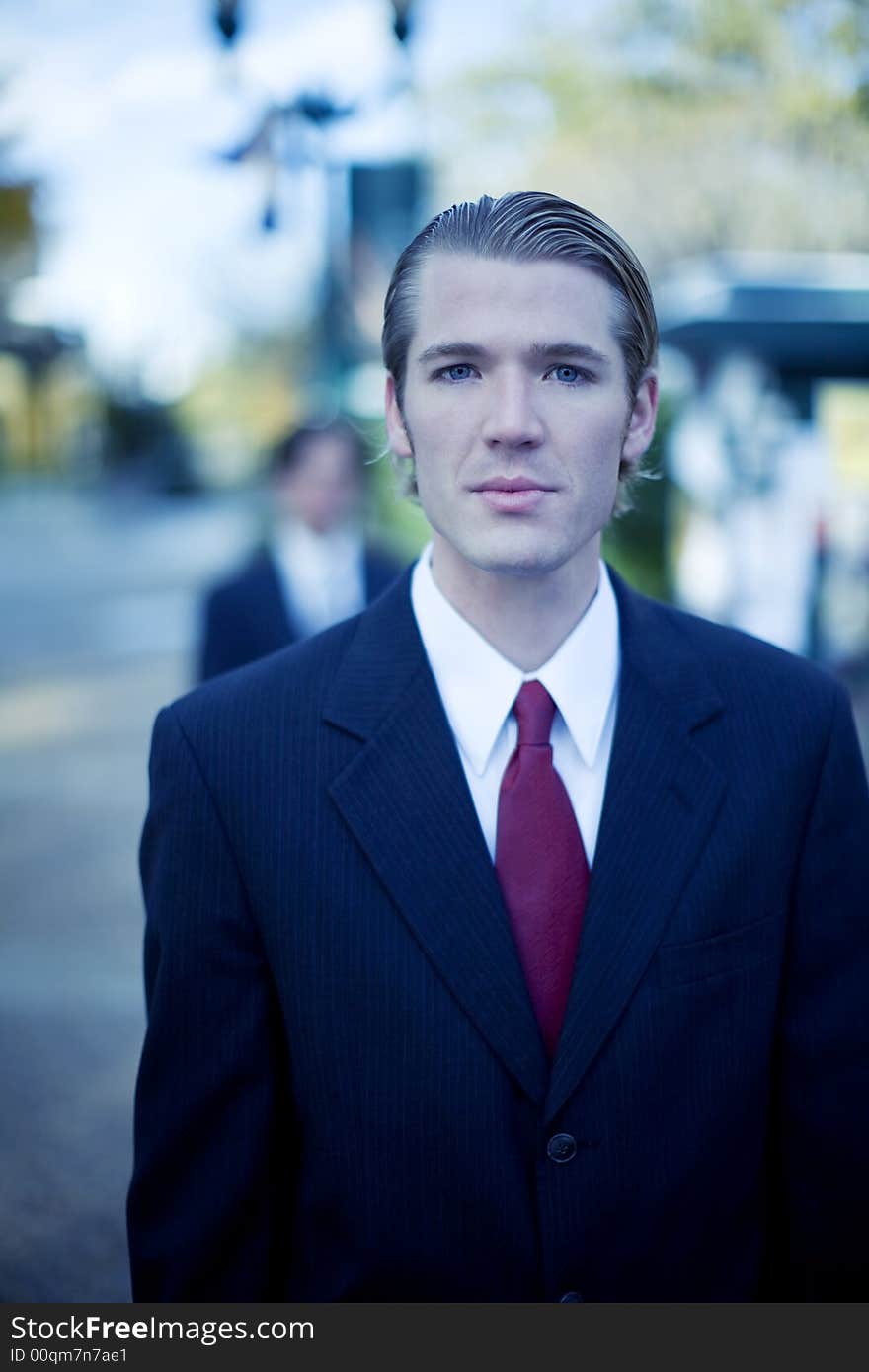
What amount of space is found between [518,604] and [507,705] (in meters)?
0.16

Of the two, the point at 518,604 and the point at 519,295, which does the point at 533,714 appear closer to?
the point at 518,604

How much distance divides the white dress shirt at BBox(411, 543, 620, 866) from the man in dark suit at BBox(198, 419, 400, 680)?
255 centimetres

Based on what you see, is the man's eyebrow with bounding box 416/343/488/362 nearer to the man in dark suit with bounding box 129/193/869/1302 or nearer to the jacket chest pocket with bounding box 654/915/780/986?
the man in dark suit with bounding box 129/193/869/1302

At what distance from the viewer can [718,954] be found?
178cm

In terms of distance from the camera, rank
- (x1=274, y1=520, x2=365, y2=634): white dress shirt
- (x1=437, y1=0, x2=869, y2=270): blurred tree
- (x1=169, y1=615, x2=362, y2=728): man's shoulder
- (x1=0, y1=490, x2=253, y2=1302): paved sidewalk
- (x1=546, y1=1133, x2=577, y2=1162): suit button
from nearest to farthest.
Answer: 1. (x1=546, y1=1133, x2=577, y2=1162): suit button
2. (x1=169, y1=615, x2=362, y2=728): man's shoulder
3. (x1=0, y1=490, x2=253, y2=1302): paved sidewalk
4. (x1=274, y1=520, x2=365, y2=634): white dress shirt
5. (x1=437, y1=0, x2=869, y2=270): blurred tree

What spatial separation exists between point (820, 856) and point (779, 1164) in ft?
1.68

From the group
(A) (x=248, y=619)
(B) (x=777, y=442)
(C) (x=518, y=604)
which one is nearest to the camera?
(C) (x=518, y=604)

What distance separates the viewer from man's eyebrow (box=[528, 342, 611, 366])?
5.60 feet

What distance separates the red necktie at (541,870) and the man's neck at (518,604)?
0.10m

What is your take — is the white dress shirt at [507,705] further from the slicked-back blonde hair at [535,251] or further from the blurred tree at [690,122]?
the blurred tree at [690,122]

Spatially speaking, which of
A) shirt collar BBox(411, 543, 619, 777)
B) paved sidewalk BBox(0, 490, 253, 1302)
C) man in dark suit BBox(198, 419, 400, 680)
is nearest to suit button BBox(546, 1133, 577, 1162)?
shirt collar BBox(411, 543, 619, 777)

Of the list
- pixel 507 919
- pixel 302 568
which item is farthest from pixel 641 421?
pixel 302 568

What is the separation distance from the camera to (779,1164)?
1.94m
